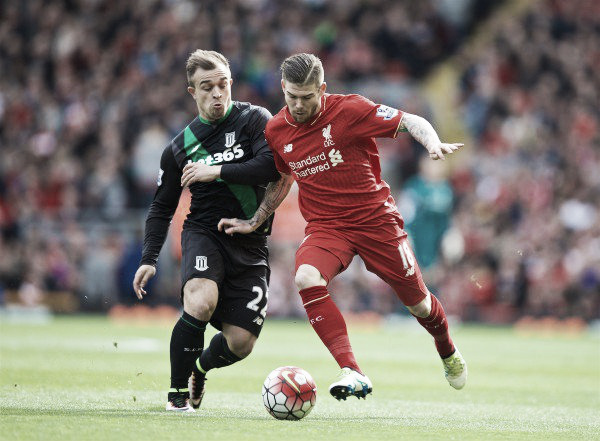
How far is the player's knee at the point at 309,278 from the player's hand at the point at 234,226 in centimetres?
58

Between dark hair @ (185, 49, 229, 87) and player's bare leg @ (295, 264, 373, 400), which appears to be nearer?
player's bare leg @ (295, 264, 373, 400)

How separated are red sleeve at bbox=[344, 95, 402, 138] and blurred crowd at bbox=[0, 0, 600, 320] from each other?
1095 centimetres

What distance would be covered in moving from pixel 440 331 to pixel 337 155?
1644 millimetres

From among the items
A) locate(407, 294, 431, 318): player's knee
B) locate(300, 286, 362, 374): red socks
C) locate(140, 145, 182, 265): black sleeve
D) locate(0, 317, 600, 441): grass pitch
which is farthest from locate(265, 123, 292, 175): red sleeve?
locate(0, 317, 600, 441): grass pitch

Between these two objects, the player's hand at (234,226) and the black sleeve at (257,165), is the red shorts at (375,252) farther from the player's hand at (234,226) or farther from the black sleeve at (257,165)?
the black sleeve at (257,165)

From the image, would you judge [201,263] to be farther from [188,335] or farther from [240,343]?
[240,343]

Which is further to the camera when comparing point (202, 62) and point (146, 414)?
point (202, 62)

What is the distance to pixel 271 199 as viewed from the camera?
26.6 feet

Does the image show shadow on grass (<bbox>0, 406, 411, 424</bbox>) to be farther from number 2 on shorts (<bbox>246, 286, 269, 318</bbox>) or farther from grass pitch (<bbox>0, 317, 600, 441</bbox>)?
number 2 on shorts (<bbox>246, 286, 269, 318</bbox>)

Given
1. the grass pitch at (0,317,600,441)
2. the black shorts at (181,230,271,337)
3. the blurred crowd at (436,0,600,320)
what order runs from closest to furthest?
the grass pitch at (0,317,600,441) → the black shorts at (181,230,271,337) → the blurred crowd at (436,0,600,320)

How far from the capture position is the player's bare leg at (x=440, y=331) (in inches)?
326

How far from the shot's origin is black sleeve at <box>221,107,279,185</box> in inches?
310

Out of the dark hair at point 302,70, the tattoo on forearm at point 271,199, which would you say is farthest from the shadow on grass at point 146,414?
the dark hair at point 302,70

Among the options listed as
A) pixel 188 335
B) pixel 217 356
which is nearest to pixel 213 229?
pixel 188 335
